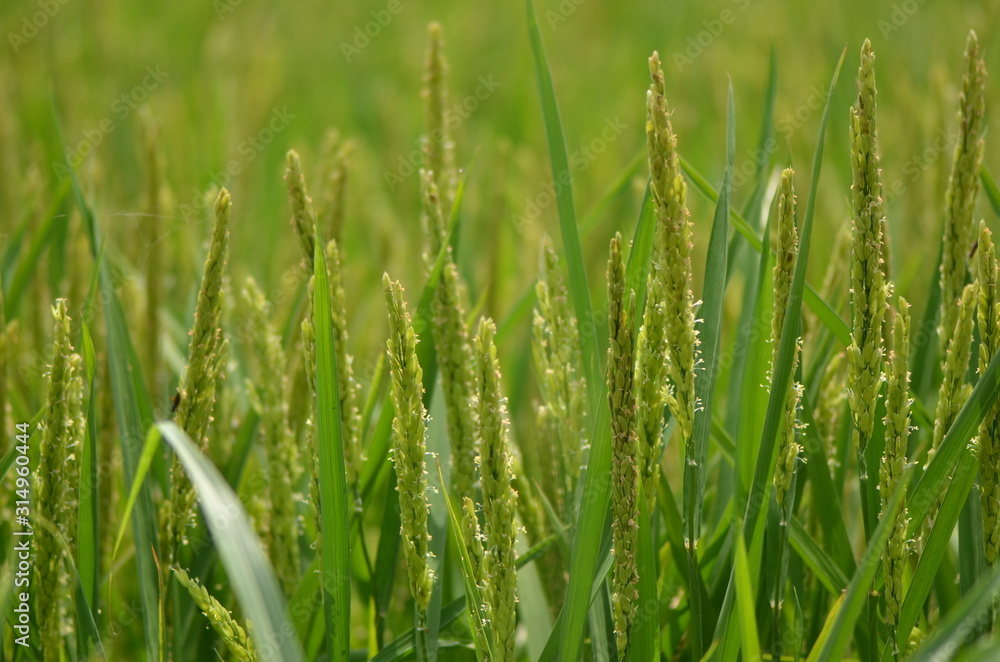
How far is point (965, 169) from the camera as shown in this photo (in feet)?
2.88

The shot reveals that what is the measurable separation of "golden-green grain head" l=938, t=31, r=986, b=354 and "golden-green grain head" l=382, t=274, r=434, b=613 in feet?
1.96

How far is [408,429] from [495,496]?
9cm

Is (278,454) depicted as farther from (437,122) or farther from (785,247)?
(785,247)

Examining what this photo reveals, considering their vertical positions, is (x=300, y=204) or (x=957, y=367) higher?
(x=300, y=204)

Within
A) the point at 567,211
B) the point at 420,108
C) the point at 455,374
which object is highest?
the point at 420,108

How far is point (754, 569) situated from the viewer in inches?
33.0

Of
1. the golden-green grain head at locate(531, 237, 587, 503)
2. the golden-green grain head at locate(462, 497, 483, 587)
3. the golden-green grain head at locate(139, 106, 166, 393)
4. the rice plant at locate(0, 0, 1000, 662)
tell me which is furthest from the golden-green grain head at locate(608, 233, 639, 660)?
the golden-green grain head at locate(139, 106, 166, 393)

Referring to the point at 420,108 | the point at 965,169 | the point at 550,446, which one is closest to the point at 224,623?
the point at 550,446

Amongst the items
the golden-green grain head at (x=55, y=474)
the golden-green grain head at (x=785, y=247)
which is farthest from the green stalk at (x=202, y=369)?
the golden-green grain head at (x=785, y=247)

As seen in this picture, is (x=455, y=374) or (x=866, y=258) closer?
(x=866, y=258)

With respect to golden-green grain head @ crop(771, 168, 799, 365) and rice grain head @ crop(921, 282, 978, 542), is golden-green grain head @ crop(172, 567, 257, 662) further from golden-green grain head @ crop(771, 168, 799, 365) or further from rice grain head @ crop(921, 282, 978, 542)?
rice grain head @ crop(921, 282, 978, 542)

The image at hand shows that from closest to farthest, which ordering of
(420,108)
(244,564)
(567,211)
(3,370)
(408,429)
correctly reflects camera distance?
1. (244,564)
2. (408,429)
3. (567,211)
4. (3,370)
5. (420,108)

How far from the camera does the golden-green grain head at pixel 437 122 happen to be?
109cm

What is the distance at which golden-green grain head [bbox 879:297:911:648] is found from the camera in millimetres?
729
